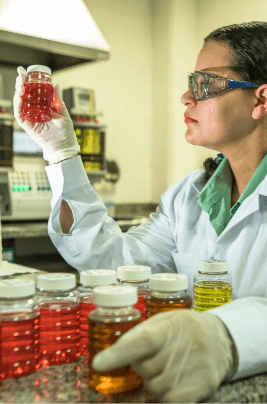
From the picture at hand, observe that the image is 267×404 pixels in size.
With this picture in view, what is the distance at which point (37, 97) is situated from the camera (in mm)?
1306

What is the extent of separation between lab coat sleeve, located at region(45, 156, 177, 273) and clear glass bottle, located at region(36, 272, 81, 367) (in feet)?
1.91

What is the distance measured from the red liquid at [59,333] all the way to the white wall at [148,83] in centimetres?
379

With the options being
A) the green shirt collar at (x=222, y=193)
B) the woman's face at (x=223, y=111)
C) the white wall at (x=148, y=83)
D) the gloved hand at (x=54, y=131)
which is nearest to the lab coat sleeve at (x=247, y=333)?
the green shirt collar at (x=222, y=193)

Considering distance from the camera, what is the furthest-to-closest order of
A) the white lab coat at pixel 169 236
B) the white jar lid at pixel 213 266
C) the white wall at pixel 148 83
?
the white wall at pixel 148 83 → the white lab coat at pixel 169 236 → the white jar lid at pixel 213 266

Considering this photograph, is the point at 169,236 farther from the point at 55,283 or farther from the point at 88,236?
the point at 55,283

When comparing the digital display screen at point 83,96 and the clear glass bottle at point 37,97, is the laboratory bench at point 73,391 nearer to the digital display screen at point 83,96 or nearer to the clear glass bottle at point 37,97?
the clear glass bottle at point 37,97

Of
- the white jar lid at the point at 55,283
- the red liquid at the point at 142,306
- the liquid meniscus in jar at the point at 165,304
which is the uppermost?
the white jar lid at the point at 55,283

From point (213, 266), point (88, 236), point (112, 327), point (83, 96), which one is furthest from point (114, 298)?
point (83, 96)

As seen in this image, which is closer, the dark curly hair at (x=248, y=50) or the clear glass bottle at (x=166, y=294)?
the clear glass bottle at (x=166, y=294)

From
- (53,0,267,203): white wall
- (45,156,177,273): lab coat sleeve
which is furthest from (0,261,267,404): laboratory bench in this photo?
(53,0,267,203): white wall

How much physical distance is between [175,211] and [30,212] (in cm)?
193

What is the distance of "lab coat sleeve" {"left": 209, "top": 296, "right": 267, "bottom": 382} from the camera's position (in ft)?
2.14

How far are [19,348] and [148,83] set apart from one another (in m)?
4.43

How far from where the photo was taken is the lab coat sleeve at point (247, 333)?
2.14 feet
